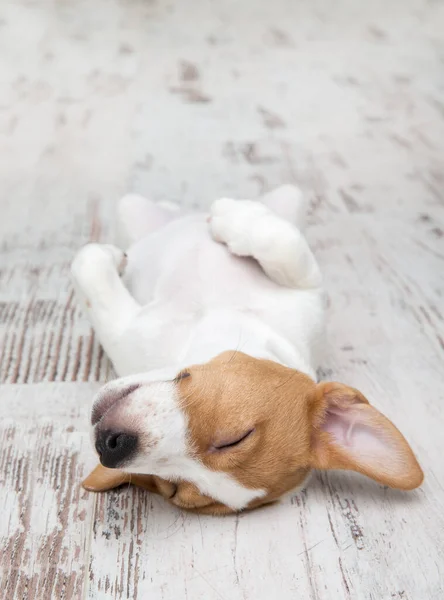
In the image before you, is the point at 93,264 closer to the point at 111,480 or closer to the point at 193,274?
the point at 193,274

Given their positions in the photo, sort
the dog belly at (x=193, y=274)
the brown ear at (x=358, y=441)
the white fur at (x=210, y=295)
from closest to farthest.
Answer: the brown ear at (x=358, y=441) → the white fur at (x=210, y=295) → the dog belly at (x=193, y=274)

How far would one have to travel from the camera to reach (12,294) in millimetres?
2012

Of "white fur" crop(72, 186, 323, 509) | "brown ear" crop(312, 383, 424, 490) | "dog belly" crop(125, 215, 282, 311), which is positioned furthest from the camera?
"dog belly" crop(125, 215, 282, 311)

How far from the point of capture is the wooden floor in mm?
1254

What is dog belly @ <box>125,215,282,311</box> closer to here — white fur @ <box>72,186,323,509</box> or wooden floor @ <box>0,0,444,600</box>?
white fur @ <box>72,186,323,509</box>

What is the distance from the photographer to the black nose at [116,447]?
3.73 ft

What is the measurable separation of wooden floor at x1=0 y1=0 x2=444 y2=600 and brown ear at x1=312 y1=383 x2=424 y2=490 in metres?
Result: 0.12

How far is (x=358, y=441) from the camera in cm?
130

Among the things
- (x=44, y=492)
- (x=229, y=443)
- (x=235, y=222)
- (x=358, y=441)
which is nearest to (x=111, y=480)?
(x=44, y=492)

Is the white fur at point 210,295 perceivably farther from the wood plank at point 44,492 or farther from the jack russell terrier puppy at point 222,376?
the wood plank at point 44,492

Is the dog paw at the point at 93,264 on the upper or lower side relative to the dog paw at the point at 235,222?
lower

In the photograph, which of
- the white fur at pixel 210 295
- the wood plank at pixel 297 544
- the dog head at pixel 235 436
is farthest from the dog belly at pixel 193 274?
the wood plank at pixel 297 544

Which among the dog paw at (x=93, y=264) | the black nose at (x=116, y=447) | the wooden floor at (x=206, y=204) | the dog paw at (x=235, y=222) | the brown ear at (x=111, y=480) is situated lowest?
the wooden floor at (x=206, y=204)

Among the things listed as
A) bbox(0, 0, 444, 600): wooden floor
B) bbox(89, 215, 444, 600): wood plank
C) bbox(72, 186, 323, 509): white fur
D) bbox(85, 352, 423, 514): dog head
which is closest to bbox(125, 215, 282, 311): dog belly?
bbox(72, 186, 323, 509): white fur
